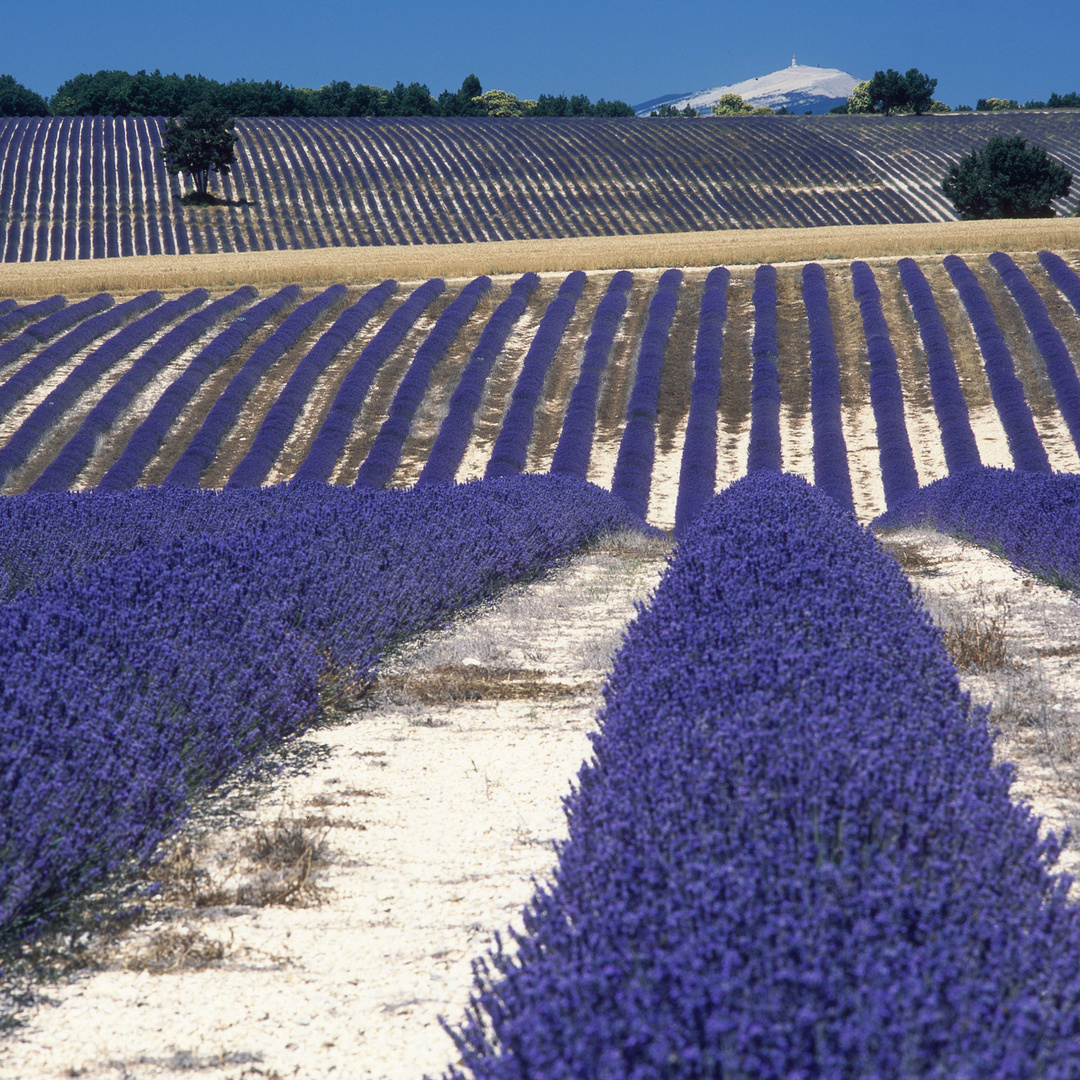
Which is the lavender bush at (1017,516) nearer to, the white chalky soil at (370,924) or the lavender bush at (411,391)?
the white chalky soil at (370,924)

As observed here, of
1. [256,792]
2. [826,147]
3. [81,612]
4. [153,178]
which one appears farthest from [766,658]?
[826,147]

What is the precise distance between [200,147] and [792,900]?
148 ft

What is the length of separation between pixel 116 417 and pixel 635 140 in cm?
3965

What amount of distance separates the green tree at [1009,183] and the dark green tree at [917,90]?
27107mm

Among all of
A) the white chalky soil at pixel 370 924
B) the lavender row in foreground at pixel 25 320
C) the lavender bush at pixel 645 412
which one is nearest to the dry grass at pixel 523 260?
the lavender row in foreground at pixel 25 320

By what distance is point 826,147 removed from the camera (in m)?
49.1

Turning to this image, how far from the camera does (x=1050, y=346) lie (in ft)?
57.1

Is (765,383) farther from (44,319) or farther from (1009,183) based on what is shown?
(1009,183)

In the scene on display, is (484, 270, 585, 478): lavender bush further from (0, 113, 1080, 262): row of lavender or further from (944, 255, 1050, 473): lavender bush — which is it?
(0, 113, 1080, 262): row of lavender

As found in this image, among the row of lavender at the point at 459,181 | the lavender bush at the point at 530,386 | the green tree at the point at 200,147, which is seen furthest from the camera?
the green tree at the point at 200,147

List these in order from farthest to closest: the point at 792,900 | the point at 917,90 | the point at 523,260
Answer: the point at 917,90
the point at 523,260
the point at 792,900

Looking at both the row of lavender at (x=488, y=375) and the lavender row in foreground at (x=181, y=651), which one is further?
the row of lavender at (x=488, y=375)

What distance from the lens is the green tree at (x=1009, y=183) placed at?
37.6 meters

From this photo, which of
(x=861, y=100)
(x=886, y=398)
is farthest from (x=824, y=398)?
(x=861, y=100)
